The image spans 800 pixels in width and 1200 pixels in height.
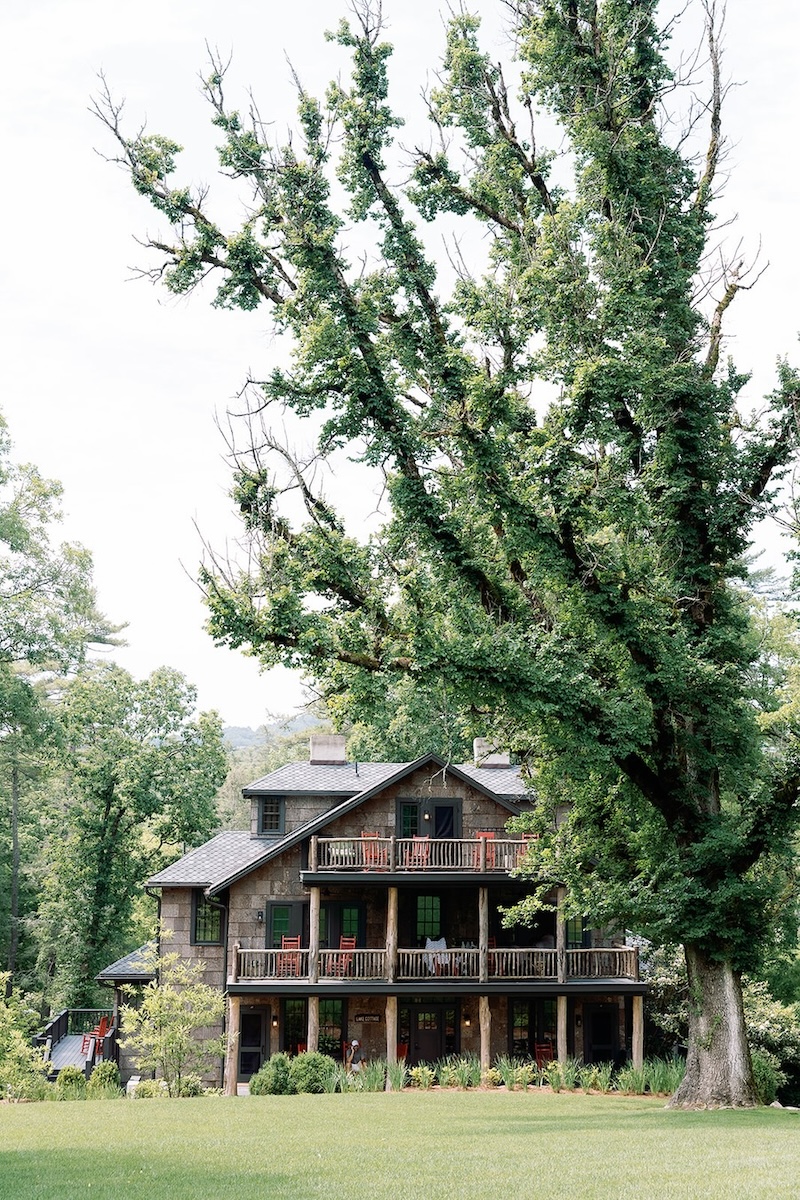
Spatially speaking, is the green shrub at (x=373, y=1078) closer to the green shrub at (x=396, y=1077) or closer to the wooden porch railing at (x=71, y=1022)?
the green shrub at (x=396, y=1077)

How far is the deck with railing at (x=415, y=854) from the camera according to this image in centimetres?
2959

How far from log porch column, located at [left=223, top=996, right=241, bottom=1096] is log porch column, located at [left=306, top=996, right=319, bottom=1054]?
1.76 m

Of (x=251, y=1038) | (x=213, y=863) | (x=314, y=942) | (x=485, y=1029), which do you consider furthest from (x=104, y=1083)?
(x=485, y=1029)

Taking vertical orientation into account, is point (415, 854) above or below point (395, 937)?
above

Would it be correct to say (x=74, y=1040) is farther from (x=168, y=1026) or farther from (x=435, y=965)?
(x=168, y=1026)

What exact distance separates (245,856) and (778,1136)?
2087 cm

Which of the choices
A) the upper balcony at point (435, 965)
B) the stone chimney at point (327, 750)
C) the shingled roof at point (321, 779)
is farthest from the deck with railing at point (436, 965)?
the stone chimney at point (327, 750)

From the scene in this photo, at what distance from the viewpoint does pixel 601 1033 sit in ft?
102

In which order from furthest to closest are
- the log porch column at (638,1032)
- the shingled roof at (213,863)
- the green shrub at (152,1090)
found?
the shingled roof at (213,863) → the log porch column at (638,1032) → the green shrub at (152,1090)

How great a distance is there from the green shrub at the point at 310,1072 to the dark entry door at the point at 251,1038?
5999 millimetres

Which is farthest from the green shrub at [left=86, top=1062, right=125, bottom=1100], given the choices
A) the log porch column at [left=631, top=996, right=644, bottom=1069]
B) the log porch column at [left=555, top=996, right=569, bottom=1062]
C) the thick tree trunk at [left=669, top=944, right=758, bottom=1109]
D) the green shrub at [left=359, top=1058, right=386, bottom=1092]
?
the thick tree trunk at [left=669, top=944, right=758, bottom=1109]

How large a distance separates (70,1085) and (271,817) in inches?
385

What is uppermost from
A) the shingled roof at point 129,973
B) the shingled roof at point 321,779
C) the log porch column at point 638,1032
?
the shingled roof at point 321,779

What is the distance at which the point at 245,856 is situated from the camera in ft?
108
